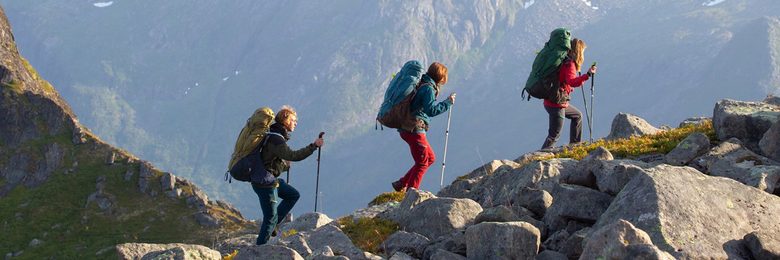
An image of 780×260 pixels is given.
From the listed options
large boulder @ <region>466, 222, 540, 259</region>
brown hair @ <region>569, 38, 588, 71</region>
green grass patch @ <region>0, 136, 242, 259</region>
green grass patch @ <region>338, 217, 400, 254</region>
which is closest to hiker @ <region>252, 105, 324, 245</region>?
green grass patch @ <region>338, 217, 400, 254</region>

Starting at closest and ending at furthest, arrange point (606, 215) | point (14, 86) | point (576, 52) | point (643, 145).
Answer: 1. point (606, 215)
2. point (643, 145)
3. point (576, 52)
4. point (14, 86)

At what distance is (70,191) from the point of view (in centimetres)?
17675

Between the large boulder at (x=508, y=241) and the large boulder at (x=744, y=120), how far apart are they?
8.01m

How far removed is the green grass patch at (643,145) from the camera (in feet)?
63.2

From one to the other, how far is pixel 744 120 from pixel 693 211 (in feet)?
25.3

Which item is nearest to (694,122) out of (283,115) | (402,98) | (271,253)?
(402,98)

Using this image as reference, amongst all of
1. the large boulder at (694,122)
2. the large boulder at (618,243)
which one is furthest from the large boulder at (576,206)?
the large boulder at (694,122)

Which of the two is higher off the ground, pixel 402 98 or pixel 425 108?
pixel 402 98

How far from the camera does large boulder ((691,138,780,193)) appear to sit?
1305 cm

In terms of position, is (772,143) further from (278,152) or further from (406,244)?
(278,152)

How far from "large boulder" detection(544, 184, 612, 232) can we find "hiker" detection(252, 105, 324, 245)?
565cm

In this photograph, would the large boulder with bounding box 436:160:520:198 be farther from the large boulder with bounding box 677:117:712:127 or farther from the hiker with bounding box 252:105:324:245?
the large boulder with bounding box 677:117:712:127

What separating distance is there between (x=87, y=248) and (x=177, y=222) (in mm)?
19326

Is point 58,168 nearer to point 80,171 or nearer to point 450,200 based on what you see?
point 80,171
